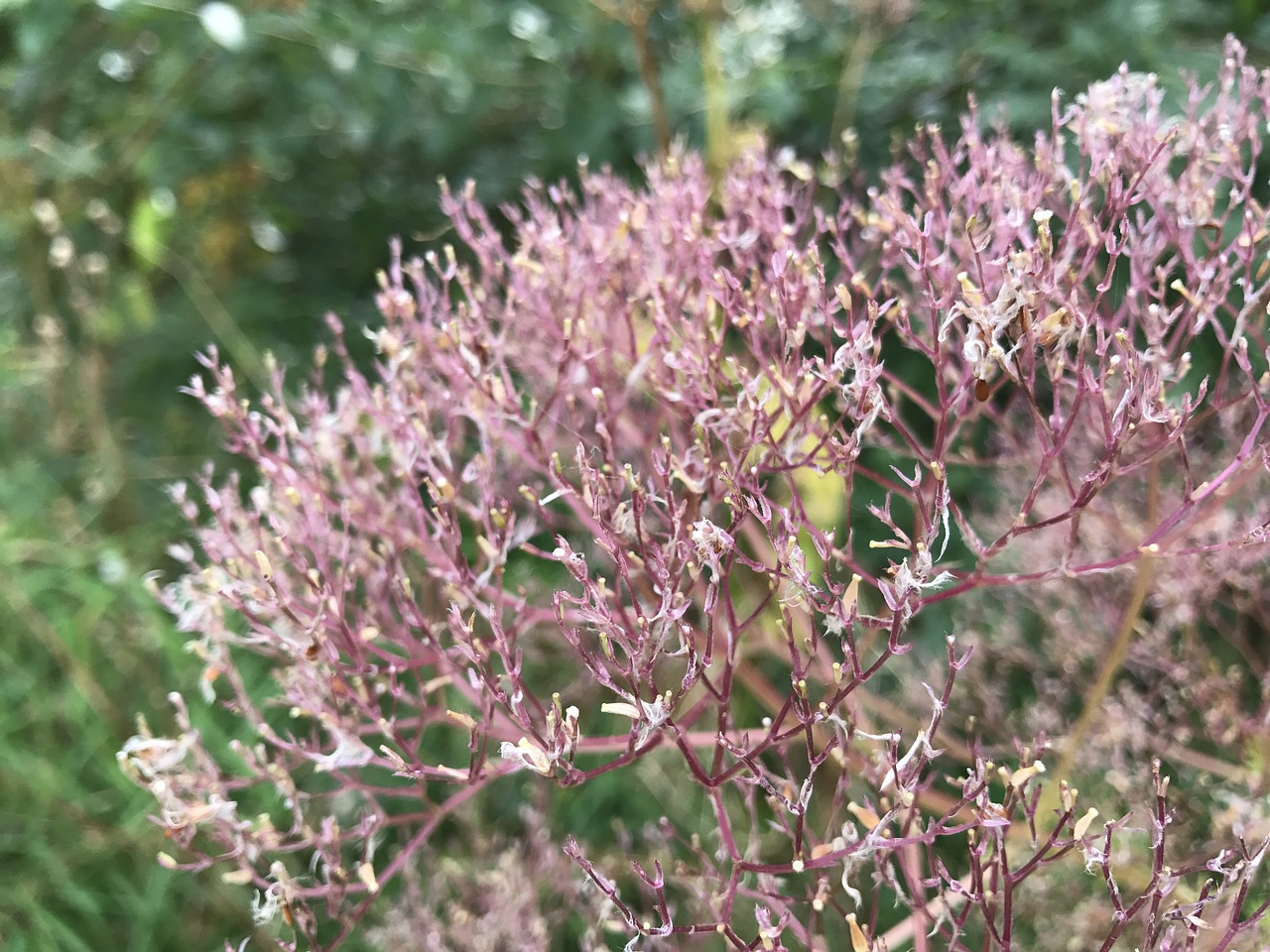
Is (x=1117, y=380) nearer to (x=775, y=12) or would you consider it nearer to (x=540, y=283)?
(x=540, y=283)

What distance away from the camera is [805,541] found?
0.68 metres

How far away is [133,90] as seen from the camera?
1.36 m

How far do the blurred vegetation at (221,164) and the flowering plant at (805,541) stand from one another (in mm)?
257

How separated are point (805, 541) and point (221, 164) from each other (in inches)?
44.3

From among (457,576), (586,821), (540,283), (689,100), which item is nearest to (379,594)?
(457,576)

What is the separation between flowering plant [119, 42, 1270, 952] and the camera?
46 centimetres

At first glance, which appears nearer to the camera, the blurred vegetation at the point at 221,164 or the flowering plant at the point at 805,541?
the flowering plant at the point at 805,541

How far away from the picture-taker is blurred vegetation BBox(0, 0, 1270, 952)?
3.51 ft

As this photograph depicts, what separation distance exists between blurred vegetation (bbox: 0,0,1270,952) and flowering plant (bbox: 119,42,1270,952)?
0.26m

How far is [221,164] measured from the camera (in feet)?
4.41

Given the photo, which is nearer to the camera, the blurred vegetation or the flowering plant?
the flowering plant

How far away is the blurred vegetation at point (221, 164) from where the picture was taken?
1068 mm

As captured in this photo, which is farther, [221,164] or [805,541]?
[221,164]

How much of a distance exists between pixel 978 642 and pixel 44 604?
1.40 m
